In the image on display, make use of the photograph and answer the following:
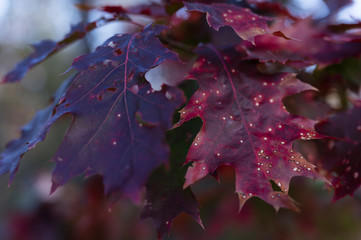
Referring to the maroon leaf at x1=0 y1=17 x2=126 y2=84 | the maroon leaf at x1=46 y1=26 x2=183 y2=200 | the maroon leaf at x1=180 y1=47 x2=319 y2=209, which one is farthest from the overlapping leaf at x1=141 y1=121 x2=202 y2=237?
the maroon leaf at x1=0 y1=17 x2=126 y2=84

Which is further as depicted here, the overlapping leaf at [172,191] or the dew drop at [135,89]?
the overlapping leaf at [172,191]

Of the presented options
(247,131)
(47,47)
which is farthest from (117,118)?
(47,47)

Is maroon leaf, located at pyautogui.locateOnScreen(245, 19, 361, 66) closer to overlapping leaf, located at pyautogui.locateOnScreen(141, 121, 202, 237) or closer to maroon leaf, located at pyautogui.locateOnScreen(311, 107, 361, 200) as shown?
maroon leaf, located at pyautogui.locateOnScreen(311, 107, 361, 200)

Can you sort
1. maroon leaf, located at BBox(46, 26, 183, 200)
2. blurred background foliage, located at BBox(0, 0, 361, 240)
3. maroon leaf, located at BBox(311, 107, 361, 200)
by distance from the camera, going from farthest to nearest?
blurred background foliage, located at BBox(0, 0, 361, 240), maroon leaf, located at BBox(311, 107, 361, 200), maroon leaf, located at BBox(46, 26, 183, 200)

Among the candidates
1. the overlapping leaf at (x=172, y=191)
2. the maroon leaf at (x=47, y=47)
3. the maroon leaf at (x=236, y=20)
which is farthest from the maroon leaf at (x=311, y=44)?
the maroon leaf at (x=47, y=47)

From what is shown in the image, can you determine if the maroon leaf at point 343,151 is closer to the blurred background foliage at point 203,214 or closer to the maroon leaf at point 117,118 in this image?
the blurred background foliage at point 203,214

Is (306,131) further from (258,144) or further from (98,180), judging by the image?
(98,180)

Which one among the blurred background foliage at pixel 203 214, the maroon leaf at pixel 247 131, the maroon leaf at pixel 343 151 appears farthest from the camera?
the blurred background foliage at pixel 203 214
